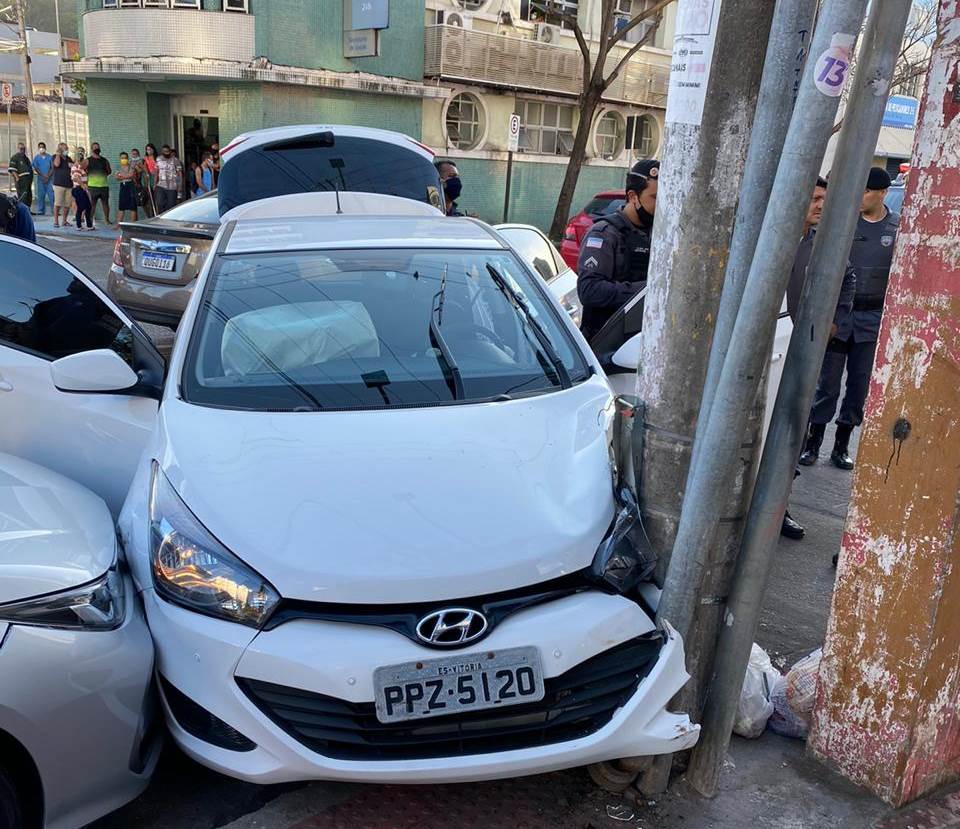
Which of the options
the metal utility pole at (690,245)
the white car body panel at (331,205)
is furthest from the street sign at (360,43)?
the metal utility pole at (690,245)

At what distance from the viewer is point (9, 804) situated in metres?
2.17

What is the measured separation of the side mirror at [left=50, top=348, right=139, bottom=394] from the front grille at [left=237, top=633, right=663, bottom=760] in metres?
1.50

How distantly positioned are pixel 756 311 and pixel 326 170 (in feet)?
17.4

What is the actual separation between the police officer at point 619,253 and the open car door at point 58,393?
231 centimetres

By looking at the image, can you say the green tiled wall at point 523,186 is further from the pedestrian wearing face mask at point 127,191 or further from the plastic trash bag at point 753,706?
the plastic trash bag at point 753,706

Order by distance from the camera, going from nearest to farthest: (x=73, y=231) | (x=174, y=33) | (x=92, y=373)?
1. (x=92, y=373)
2. (x=174, y=33)
3. (x=73, y=231)

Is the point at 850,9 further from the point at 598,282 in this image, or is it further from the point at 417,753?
the point at 598,282

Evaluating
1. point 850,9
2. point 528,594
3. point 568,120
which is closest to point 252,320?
point 528,594

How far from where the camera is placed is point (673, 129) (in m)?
2.66

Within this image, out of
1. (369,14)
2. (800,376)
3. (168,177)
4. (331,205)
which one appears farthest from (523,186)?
(800,376)

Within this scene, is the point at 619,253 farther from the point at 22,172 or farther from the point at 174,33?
the point at 22,172

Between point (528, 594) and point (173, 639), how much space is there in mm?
933

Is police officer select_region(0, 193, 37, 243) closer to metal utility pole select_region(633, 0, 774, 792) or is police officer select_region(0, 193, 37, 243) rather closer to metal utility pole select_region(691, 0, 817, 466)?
metal utility pole select_region(633, 0, 774, 792)

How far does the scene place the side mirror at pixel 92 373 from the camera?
10.9 feet
